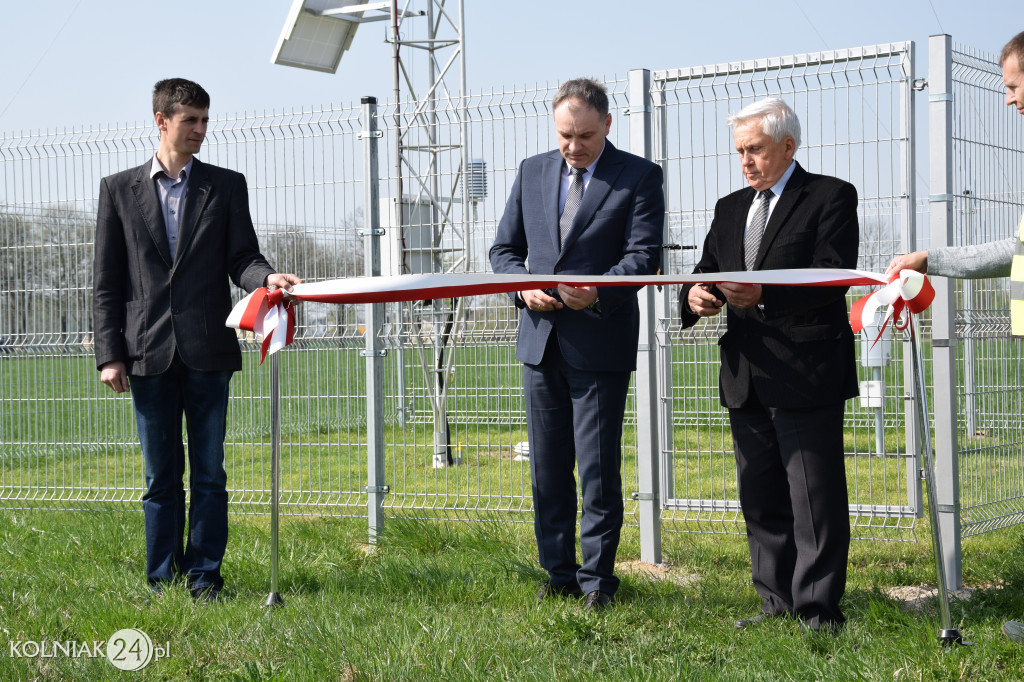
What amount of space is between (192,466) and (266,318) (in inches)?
37.7

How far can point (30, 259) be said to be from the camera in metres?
7.40

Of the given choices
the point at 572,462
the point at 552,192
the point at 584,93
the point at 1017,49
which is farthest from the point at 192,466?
the point at 1017,49

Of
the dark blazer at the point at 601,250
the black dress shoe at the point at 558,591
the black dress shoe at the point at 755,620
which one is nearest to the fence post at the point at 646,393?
the dark blazer at the point at 601,250

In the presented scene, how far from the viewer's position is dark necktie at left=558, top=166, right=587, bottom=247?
179 inches

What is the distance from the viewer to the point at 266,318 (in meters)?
4.36

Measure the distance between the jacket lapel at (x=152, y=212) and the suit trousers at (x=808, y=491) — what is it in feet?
8.83

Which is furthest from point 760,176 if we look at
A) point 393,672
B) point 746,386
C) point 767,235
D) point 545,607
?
point 393,672

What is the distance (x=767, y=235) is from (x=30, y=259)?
561 cm

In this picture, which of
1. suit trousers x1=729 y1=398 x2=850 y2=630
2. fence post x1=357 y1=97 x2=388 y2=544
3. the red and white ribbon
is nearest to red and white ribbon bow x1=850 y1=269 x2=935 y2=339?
the red and white ribbon

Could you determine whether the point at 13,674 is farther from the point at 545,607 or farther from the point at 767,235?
the point at 767,235

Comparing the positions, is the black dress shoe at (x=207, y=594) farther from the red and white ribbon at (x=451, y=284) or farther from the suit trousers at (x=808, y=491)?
the suit trousers at (x=808, y=491)

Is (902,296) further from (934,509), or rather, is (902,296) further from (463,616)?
(463,616)

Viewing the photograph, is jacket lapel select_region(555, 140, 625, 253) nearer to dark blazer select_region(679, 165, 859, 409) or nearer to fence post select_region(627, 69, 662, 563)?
dark blazer select_region(679, 165, 859, 409)

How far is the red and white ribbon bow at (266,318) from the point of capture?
4.30m
